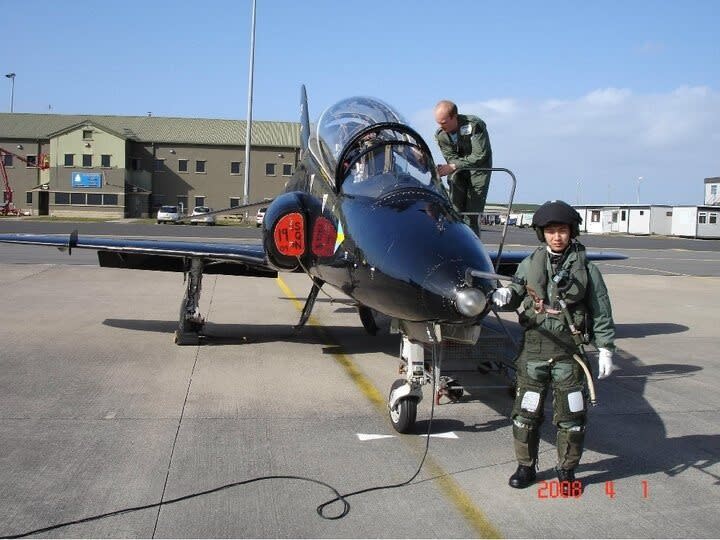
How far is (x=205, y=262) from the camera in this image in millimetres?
10586

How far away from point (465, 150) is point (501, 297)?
14.1 feet

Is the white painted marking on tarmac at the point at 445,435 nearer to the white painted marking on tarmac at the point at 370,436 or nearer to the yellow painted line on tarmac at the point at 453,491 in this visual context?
the white painted marking on tarmac at the point at 370,436

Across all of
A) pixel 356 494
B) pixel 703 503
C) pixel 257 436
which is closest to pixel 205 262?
pixel 257 436

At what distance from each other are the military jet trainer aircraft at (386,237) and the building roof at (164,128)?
6653 centimetres

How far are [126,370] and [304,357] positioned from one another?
2193mm

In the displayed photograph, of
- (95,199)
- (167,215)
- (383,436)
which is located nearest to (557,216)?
(383,436)

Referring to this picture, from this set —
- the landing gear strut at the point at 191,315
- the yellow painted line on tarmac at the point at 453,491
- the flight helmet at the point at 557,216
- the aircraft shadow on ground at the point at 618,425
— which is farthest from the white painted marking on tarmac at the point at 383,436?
the landing gear strut at the point at 191,315

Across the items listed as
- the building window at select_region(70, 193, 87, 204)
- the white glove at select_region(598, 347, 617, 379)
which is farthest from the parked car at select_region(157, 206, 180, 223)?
the white glove at select_region(598, 347, 617, 379)

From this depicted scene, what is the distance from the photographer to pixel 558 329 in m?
4.62

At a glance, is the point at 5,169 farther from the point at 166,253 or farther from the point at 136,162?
the point at 166,253

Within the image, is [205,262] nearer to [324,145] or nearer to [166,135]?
[324,145]

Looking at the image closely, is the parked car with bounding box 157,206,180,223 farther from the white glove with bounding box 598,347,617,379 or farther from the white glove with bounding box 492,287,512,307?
the white glove with bounding box 598,347,617,379

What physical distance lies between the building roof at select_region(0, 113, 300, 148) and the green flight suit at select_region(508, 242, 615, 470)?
70.0 metres

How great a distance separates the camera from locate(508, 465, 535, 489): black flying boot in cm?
470
